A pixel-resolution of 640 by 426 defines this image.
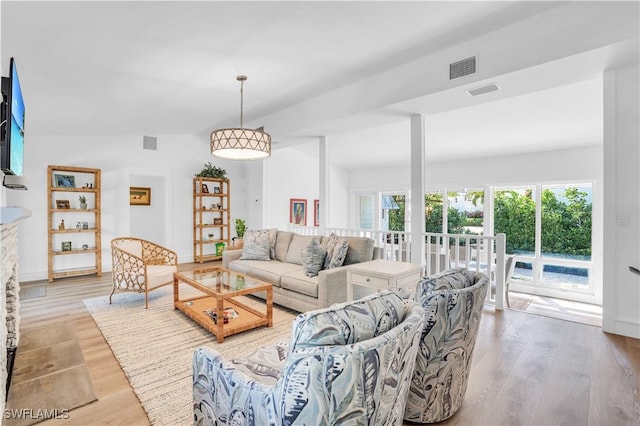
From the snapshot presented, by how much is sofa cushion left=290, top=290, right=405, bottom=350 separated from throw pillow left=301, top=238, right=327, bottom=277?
248 centimetres

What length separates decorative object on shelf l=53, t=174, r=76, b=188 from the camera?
532cm

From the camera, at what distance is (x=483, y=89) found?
131 inches

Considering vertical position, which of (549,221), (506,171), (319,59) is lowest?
(549,221)

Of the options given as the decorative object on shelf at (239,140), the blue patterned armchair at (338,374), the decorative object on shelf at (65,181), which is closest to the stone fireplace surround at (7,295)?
the blue patterned armchair at (338,374)

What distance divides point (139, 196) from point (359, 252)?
5.48 metres

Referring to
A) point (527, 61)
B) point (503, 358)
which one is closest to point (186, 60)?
point (527, 61)

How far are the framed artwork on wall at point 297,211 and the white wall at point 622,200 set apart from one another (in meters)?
5.70

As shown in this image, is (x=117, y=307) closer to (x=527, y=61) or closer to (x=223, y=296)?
(x=223, y=296)

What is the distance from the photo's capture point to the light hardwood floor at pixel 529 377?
1.86 m

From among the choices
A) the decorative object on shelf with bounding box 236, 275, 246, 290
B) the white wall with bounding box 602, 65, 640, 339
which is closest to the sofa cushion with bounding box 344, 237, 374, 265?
the decorative object on shelf with bounding box 236, 275, 246, 290

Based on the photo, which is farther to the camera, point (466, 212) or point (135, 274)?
point (466, 212)

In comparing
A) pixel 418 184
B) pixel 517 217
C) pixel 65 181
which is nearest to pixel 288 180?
pixel 418 184

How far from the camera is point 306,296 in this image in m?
3.50

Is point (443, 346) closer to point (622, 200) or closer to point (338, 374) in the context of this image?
point (338, 374)
